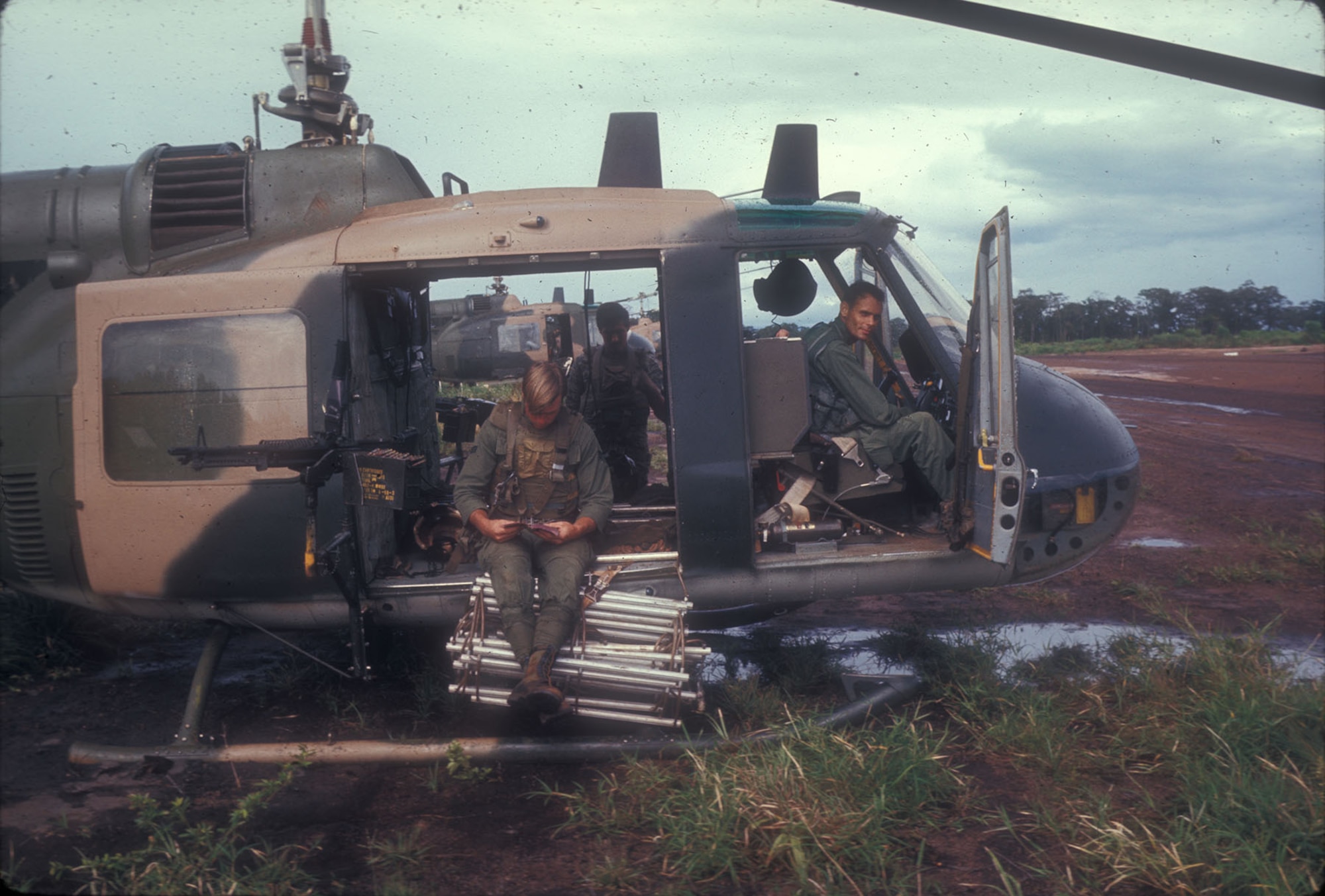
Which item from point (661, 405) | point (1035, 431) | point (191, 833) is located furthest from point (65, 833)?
point (1035, 431)

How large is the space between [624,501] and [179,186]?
323 cm

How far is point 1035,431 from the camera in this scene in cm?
470

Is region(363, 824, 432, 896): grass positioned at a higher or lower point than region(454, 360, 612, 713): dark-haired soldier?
lower

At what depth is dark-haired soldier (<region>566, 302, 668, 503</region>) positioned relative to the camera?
663cm

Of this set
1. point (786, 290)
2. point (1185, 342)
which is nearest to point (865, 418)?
point (786, 290)

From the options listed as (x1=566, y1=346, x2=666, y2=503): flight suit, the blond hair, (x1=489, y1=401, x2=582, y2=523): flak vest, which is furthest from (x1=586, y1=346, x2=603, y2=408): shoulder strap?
the blond hair

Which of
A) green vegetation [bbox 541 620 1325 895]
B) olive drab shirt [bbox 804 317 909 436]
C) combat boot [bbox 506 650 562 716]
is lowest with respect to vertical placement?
green vegetation [bbox 541 620 1325 895]

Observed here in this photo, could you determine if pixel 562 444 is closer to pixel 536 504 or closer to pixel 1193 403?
pixel 536 504

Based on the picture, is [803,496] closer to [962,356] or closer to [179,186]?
[962,356]

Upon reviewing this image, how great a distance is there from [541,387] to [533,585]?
932mm

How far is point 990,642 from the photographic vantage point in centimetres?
544

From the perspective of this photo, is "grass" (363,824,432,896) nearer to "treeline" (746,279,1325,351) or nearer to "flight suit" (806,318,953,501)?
"flight suit" (806,318,953,501)

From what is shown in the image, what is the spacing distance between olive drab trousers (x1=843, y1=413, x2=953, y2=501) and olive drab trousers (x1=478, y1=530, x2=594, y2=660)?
1558 mm

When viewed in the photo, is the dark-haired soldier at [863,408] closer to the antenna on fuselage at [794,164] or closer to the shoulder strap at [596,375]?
the antenna on fuselage at [794,164]
